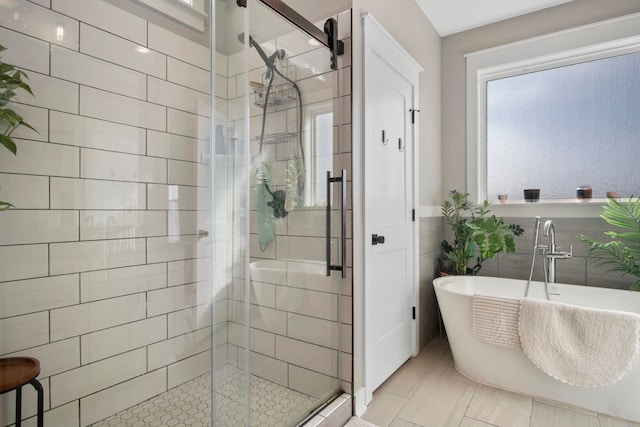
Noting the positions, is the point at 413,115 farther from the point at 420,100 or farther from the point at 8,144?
the point at 8,144

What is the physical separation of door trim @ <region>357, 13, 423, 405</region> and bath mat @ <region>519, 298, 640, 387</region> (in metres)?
0.82

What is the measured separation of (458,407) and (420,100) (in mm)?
2164

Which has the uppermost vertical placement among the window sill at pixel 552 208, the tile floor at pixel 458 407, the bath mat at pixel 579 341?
the window sill at pixel 552 208

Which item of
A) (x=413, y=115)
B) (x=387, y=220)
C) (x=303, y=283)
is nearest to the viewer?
(x=303, y=283)

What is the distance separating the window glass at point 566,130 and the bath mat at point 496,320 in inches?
52.9

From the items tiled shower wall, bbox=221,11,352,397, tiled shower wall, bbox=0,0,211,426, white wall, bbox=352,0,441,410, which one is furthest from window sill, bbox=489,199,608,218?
tiled shower wall, bbox=0,0,211,426

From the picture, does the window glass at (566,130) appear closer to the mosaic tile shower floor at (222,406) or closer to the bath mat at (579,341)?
the bath mat at (579,341)

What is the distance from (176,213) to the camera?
2049 millimetres

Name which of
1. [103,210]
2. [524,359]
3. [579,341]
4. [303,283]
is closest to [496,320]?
[524,359]

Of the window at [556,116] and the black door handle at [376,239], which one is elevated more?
the window at [556,116]

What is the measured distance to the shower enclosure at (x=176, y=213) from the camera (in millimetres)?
1407

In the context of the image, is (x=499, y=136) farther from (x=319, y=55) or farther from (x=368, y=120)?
(x=319, y=55)

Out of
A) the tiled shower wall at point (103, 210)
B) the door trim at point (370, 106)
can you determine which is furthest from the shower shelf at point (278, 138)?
the tiled shower wall at point (103, 210)

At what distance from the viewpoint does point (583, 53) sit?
269cm
